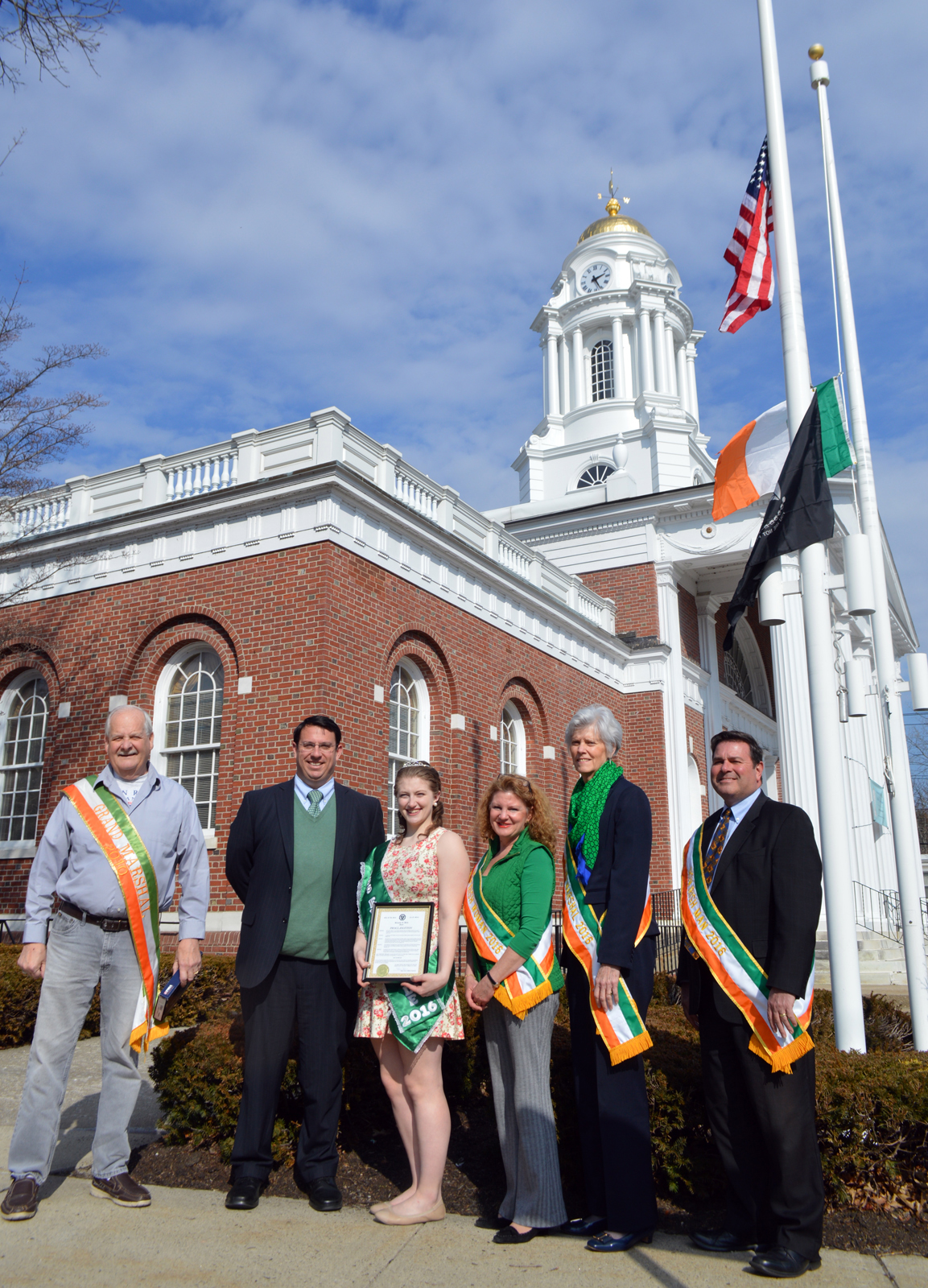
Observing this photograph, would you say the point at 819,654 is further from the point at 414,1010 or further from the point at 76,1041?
the point at 76,1041

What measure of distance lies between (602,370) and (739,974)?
29.6 meters

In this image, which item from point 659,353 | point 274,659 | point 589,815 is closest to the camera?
point 589,815

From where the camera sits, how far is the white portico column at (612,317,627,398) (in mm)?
30188

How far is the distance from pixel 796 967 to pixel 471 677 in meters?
11.4

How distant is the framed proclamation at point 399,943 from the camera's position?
13.6 feet

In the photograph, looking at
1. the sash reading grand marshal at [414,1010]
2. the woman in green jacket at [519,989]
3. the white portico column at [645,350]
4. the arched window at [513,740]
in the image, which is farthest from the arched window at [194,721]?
the white portico column at [645,350]

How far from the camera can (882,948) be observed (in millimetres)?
17172

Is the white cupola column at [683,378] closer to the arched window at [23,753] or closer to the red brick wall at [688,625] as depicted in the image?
the red brick wall at [688,625]

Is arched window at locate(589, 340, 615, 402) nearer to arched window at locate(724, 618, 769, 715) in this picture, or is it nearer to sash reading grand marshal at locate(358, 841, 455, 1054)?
arched window at locate(724, 618, 769, 715)

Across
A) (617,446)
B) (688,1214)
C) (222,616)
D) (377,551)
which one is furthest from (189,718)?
(617,446)

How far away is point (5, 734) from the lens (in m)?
14.3

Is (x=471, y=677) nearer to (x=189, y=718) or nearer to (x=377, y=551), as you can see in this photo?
(x=377, y=551)

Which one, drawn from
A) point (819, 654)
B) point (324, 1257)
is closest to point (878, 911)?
point (819, 654)

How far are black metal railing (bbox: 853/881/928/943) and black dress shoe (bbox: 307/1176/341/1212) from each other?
16.5 m
